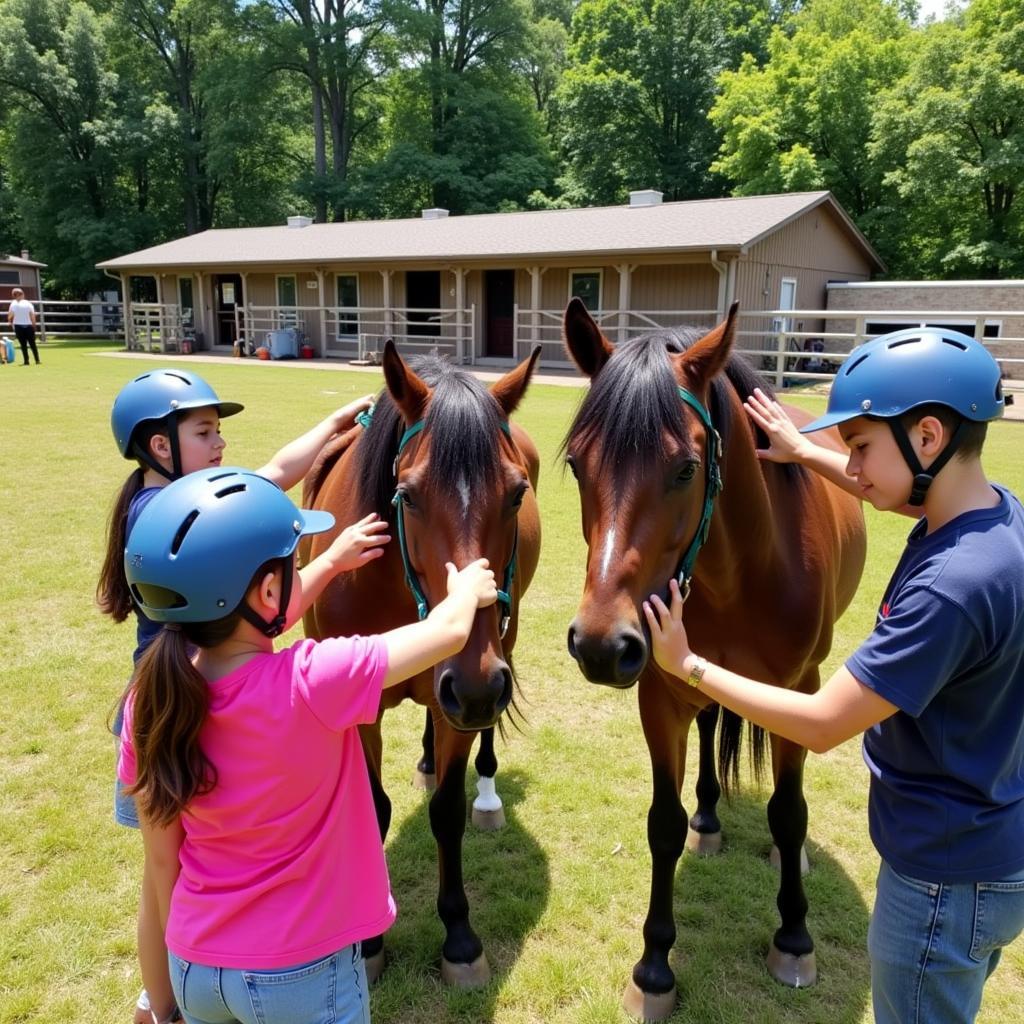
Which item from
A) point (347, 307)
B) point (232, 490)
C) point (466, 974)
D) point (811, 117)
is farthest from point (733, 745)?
point (811, 117)

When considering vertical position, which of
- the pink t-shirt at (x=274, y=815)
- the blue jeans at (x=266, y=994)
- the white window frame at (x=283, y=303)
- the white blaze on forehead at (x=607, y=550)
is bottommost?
the blue jeans at (x=266, y=994)

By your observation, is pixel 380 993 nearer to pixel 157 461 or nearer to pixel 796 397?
pixel 157 461

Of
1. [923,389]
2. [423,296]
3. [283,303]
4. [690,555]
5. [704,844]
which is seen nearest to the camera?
[923,389]

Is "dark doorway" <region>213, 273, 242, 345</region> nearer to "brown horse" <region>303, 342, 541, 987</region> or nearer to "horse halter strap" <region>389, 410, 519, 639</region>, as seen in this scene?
"brown horse" <region>303, 342, 541, 987</region>

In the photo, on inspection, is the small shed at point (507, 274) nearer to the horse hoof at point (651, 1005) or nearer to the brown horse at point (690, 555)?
the brown horse at point (690, 555)

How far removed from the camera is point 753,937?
10.3ft

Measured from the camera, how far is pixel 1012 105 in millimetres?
27172

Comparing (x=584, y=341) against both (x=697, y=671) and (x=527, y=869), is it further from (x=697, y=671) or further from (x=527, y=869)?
(x=527, y=869)

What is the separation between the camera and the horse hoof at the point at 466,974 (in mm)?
2904

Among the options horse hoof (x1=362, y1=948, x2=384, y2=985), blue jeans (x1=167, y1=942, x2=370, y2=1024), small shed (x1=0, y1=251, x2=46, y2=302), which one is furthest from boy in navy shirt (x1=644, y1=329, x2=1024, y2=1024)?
small shed (x1=0, y1=251, x2=46, y2=302)

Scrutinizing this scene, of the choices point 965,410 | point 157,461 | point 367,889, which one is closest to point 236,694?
point 367,889

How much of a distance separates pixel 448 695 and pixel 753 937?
6.23ft

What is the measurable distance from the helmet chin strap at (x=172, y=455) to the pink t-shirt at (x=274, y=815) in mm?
1036

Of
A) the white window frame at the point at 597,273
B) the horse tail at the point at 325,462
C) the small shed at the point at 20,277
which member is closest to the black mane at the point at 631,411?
the horse tail at the point at 325,462
